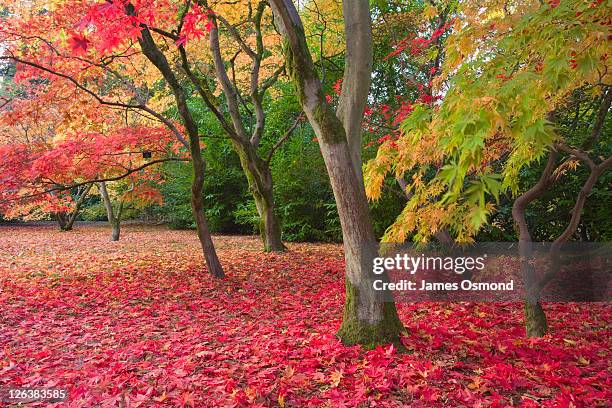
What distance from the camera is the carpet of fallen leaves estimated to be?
279cm

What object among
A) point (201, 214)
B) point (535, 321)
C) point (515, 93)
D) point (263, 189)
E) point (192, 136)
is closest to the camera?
point (515, 93)

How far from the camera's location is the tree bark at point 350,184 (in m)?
3.50

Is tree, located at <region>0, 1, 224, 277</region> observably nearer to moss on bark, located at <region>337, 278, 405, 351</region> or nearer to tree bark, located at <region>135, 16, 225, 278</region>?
tree bark, located at <region>135, 16, 225, 278</region>

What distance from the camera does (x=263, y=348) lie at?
369 centimetres

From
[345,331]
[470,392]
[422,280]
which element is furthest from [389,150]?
[422,280]

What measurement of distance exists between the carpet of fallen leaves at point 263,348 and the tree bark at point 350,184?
0.68ft

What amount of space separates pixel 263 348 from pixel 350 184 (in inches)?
61.1

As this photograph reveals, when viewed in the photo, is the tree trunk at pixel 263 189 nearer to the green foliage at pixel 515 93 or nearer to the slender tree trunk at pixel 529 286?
the slender tree trunk at pixel 529 286

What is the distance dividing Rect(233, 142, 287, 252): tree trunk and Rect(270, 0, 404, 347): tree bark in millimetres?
5663

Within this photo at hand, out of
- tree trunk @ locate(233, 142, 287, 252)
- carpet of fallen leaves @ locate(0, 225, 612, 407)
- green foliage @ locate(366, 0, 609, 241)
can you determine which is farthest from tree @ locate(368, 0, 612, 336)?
tree trunk @ locate(233, 142, 287, 252)

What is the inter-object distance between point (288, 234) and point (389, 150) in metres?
8.46

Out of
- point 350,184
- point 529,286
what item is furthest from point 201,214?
point 529,286

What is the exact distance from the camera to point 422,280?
7047mm

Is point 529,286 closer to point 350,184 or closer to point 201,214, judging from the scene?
point 350,184
